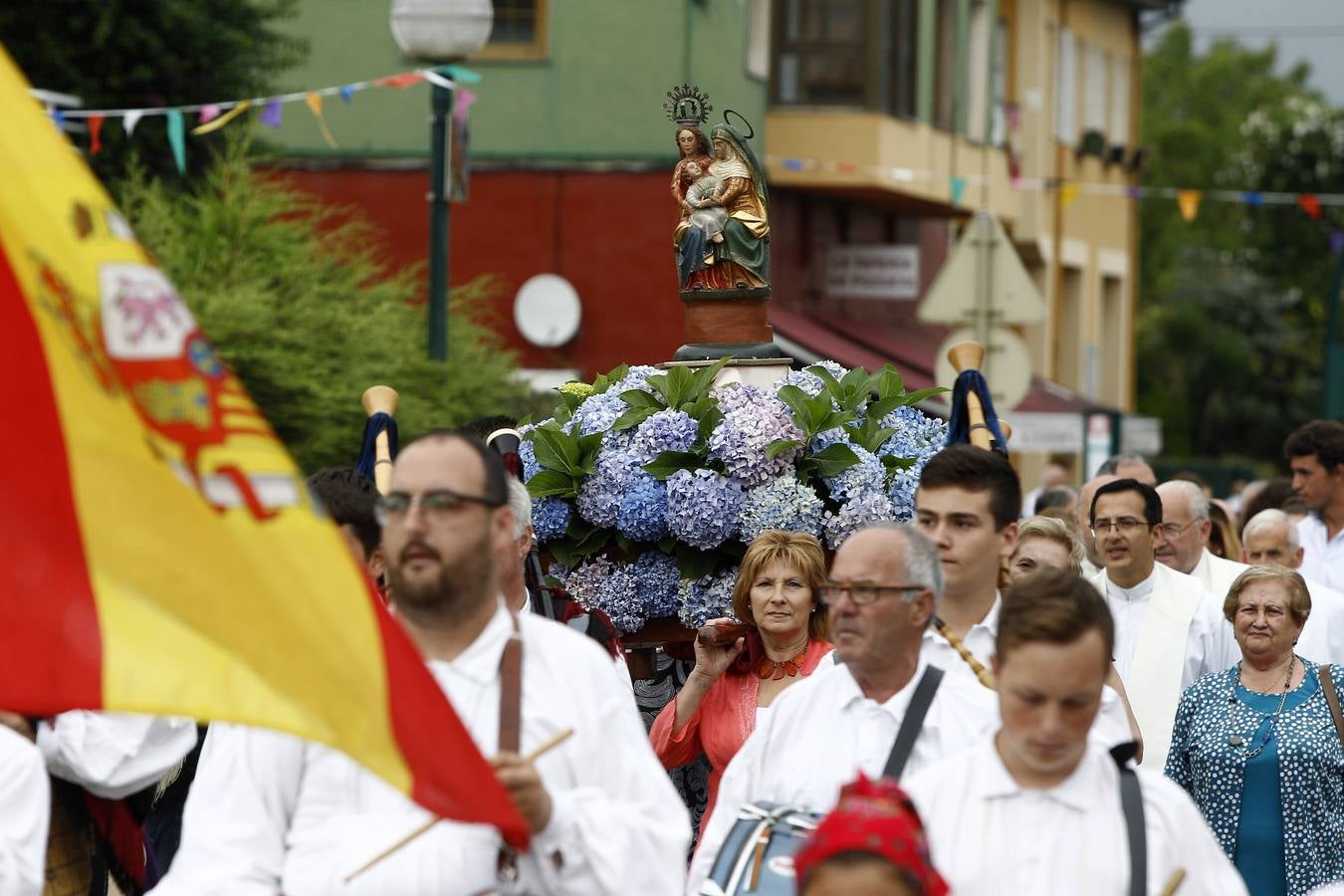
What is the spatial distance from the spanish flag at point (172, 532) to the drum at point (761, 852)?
2.26 ft

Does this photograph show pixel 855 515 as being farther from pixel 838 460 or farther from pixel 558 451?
pixel 558 451

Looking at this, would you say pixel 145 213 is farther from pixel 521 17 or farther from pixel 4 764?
pixel 4 764

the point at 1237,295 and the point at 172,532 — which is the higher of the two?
the point at 1237,295

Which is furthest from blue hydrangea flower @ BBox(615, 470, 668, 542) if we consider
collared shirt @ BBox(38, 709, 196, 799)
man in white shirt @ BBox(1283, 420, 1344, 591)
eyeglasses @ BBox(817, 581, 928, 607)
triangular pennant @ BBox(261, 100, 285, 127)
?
triangular pennant @ BBox(261, 100, 285, 127)

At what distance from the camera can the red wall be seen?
2333 cm

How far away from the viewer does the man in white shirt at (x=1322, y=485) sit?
11.7 metres

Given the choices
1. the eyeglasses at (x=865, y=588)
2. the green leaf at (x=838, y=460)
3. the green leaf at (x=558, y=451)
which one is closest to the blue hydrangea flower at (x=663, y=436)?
the green leaf at (x=558, y=451)

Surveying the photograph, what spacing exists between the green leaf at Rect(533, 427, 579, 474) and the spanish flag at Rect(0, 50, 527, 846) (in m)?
3.68

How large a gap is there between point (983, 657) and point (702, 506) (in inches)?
81.8

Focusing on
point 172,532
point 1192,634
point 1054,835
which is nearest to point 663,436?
point 1192,634

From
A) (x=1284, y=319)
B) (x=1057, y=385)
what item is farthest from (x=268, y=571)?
(x=1284, y=319)

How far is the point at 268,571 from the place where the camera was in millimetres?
4223

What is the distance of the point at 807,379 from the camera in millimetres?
8398

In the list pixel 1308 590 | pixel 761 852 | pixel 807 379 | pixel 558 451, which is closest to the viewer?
pixel 761 852
